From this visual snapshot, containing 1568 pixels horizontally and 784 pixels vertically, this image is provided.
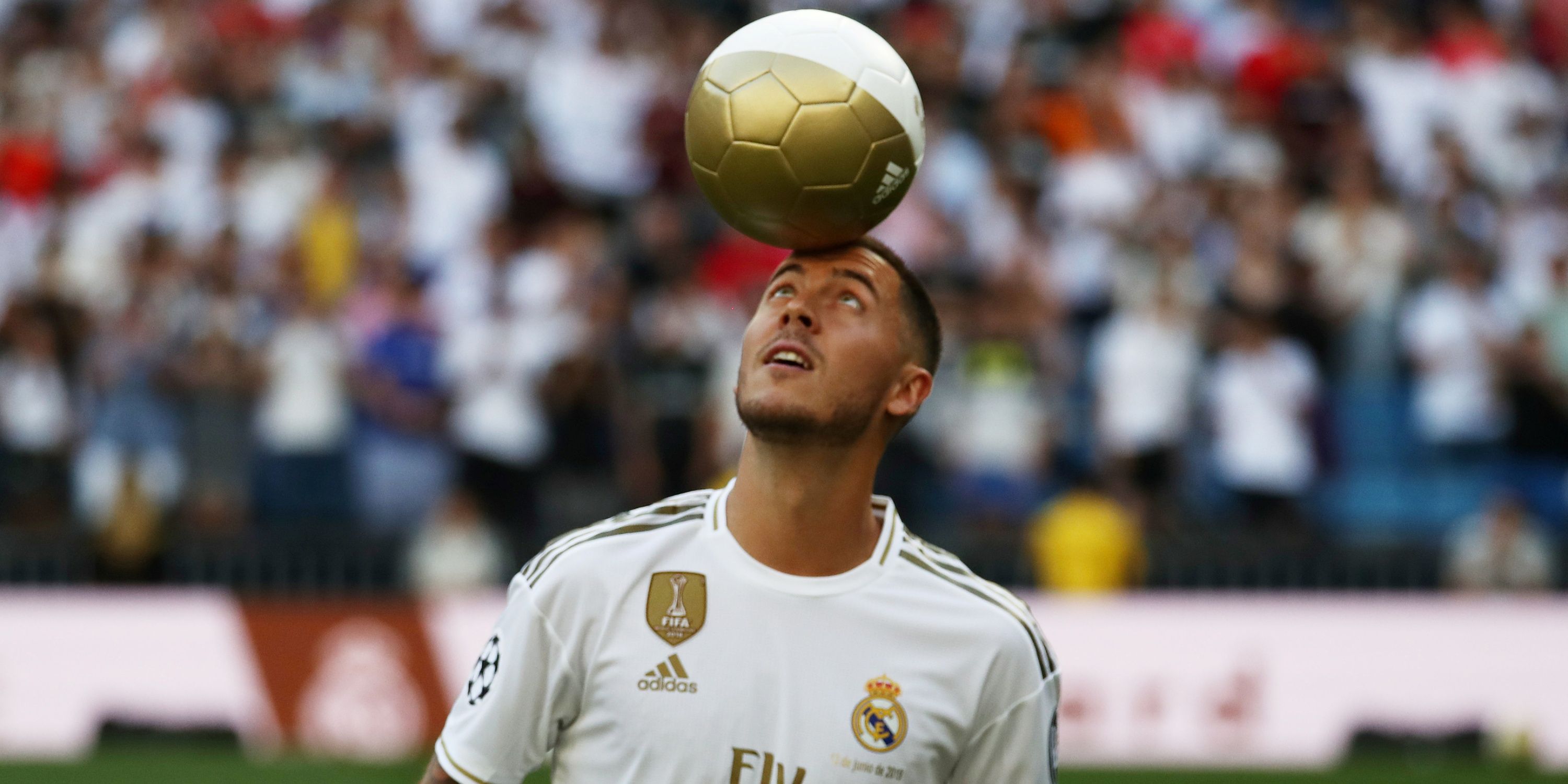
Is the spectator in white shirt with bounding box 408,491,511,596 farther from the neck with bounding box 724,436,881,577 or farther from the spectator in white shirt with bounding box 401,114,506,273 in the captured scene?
the neck with bounding box 724,436,881,577

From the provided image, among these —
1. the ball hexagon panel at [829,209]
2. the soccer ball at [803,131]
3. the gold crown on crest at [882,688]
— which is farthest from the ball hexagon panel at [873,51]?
the gold crown on crest at [882,688]

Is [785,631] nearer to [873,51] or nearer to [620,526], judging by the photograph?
[620,526]

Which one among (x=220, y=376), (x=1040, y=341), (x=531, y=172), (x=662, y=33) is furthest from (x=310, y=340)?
(x=1040, y=341)

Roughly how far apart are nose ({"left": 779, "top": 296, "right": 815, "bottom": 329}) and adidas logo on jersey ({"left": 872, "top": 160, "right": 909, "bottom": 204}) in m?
0.26

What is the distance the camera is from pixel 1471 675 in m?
11.2

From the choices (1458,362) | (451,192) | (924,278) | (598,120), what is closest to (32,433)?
(451,192)

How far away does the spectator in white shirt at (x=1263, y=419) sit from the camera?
11641 millimetres

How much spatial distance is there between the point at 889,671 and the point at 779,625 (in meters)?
0.23

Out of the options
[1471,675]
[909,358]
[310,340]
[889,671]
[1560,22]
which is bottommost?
[1471,675]

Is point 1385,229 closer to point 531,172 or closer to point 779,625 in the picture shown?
point 531,172

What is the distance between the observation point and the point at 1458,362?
Answer: 470 inches

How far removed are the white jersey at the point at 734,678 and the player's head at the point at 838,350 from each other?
29cm

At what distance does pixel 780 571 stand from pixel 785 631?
133 mm

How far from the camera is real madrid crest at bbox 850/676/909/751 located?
3.82 m
